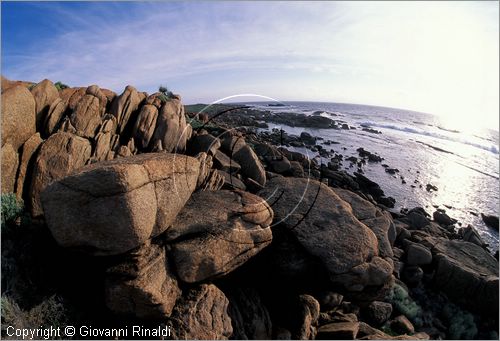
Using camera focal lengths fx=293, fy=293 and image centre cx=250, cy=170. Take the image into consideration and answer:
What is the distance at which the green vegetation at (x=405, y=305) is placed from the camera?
16.4 m

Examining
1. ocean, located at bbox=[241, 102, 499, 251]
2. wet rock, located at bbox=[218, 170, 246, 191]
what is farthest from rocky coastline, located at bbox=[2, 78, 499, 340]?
ocean, located at bbox=[241, 102, 499, 251]

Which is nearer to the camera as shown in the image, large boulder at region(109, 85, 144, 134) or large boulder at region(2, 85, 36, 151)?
large boulder at region(2, 85, 36, 151)

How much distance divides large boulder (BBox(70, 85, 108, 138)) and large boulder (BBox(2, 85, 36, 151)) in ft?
5.97

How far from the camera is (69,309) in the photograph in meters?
8.47

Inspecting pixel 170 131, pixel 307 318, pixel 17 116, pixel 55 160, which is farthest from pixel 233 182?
pixel 17 116

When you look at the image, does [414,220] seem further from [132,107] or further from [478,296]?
[132,107]

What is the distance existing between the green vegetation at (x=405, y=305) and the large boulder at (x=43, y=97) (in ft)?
65.8

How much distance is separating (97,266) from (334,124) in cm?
7113

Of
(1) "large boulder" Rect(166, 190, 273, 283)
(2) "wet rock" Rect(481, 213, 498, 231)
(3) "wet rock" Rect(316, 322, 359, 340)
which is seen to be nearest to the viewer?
(1) "large boulder" Rect(166, 190, 273, 283)

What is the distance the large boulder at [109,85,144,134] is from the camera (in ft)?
52.0

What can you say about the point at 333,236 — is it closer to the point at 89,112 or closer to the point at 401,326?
the point at 401,326

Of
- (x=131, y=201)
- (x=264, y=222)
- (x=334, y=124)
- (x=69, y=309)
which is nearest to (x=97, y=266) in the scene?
(x=69, y=309)

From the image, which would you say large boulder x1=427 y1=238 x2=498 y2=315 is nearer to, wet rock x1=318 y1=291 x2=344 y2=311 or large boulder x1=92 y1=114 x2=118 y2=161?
wet rock x1=318 y1=291 x2=344 y2=311

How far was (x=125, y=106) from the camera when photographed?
53.9 feet
